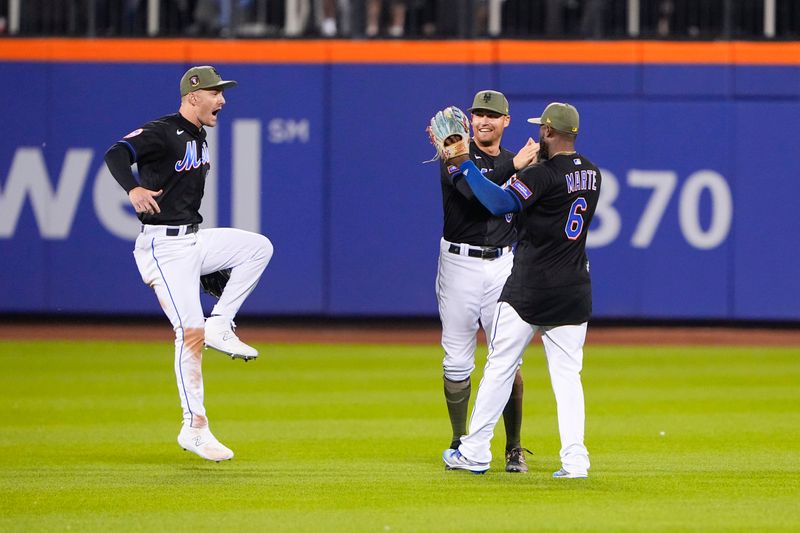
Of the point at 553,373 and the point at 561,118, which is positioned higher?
the point at 561,118

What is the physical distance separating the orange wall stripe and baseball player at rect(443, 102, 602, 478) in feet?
28.0

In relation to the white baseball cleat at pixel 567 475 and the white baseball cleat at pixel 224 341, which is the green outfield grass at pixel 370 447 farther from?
the white baseball cleat at pixel 224 341

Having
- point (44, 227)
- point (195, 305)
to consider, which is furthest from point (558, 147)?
point (44, 227)

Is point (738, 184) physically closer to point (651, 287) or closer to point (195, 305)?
point (651, 287)

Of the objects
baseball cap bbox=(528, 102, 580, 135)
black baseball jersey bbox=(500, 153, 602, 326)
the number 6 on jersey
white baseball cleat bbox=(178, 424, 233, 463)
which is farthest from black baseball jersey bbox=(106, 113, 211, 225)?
A: the number 6 on jersey

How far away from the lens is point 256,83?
605 inches

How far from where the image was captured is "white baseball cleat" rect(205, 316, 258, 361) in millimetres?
7375

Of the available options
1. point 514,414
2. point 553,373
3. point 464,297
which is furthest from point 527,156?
point 514,414

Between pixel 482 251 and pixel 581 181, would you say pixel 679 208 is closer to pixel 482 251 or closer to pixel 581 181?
pixel 482 251

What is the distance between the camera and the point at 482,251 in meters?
7.54

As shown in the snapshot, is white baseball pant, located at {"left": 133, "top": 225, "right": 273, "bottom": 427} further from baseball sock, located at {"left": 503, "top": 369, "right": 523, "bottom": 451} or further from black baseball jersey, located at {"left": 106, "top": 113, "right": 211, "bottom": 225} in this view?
baseball sock, located at {"left": 503, "top": 369, "right": 523, "bottom": 451}

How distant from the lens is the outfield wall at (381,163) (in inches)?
599

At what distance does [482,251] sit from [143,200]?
1.89 m

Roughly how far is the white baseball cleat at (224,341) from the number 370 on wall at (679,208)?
8.29m
